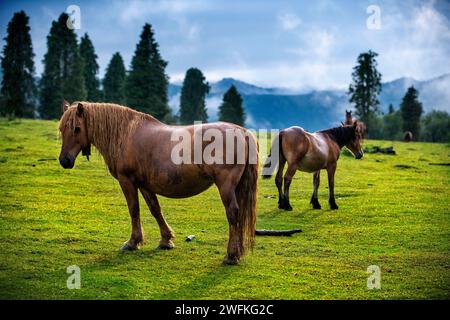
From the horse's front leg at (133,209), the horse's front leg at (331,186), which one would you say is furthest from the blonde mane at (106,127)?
the horse's front leg at (331,186)

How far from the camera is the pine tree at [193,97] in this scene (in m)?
71.8

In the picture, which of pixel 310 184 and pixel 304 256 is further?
pixel 310 184

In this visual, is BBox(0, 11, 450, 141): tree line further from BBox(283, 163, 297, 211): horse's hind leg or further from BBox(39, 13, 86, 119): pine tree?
BBox(283, 163, 297, 211): horse's hind leg

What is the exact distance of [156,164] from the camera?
8.16 m

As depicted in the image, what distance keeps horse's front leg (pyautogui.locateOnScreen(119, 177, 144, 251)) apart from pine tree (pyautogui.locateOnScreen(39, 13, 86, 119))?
1648 inches

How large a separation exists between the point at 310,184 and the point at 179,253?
1131 cm

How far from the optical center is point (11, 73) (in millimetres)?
45625

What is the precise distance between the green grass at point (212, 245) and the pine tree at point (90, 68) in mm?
39734

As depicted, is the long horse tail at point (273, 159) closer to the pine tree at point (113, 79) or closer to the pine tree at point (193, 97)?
the pine tree at point (113, 79)

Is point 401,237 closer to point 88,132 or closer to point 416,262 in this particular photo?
point 416,262

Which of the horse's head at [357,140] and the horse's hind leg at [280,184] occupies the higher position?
the horse's head at [357,140]

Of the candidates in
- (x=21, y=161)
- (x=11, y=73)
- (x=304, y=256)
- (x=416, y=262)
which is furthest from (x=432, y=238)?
(x=11, y=73)

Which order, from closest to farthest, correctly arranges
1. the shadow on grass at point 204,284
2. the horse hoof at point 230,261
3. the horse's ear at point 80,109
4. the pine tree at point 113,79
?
the shadow on grass at point 204,284
the horse hoof at point 230,261
the horse's ear at point 80,109
the pine tree at point 113,79
